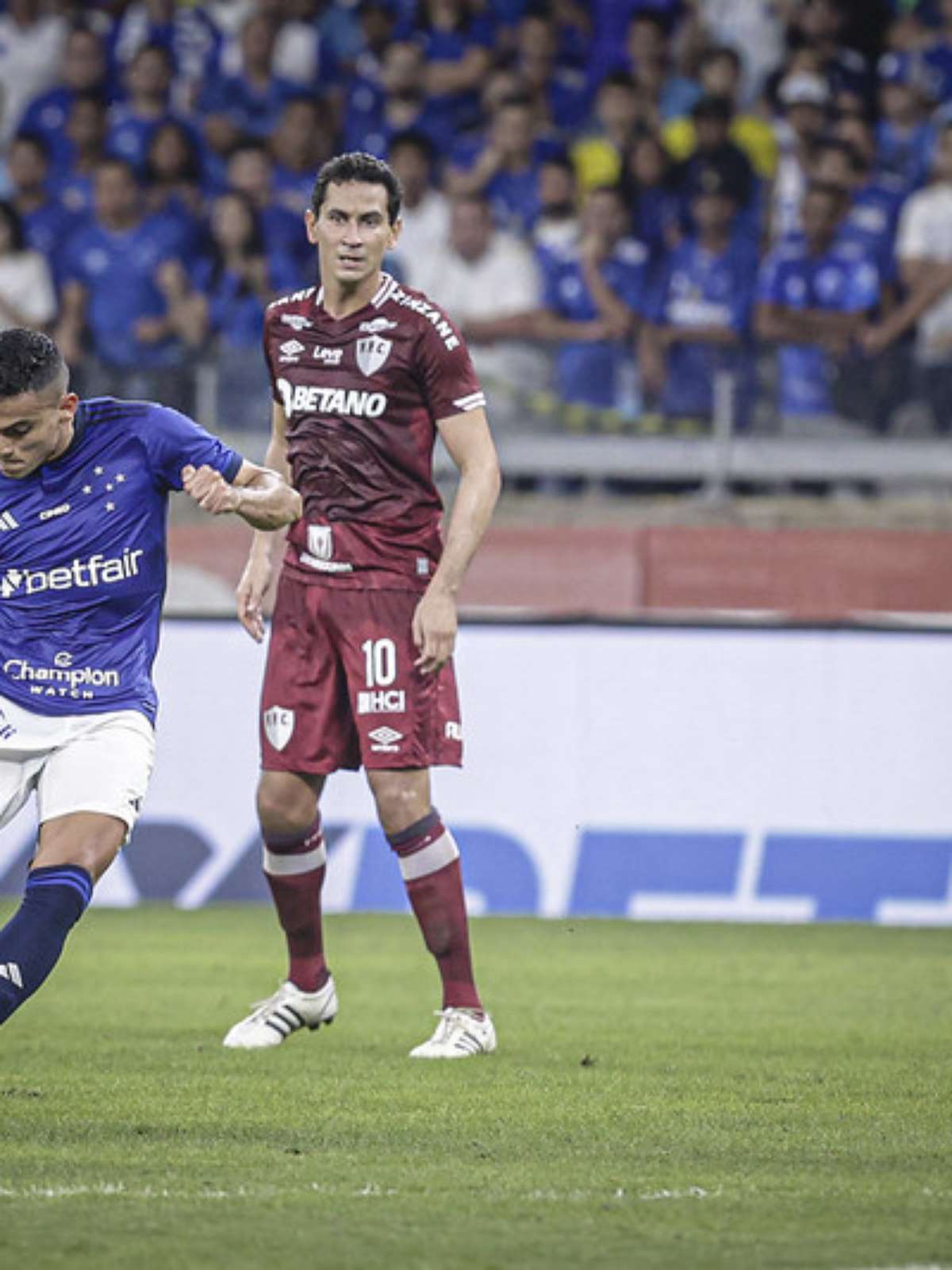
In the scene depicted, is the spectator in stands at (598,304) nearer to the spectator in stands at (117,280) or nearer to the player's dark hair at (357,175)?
the spectator in stands at (117,280)

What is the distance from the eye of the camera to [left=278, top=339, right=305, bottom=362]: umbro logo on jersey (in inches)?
292

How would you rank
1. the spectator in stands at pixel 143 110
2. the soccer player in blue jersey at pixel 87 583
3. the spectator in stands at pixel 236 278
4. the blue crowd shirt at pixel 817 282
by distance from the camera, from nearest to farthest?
the soccer player in blue jersey at pixel 87 583
the blue crowd shirt at pixel 817 282
the spectator in stands at pixel 236 278
the spectator in stands at pixel 143 110

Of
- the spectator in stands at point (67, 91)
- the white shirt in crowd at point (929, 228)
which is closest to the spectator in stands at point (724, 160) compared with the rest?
the white shirt in crowd at point (929, 228)

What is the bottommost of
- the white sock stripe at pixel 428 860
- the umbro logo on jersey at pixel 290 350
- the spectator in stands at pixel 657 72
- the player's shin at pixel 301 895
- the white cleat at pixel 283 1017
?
the white cleat at pixel 283 1017

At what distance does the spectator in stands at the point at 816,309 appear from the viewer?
510 inches

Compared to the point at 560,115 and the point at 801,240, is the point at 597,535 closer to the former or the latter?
the point at 801,240

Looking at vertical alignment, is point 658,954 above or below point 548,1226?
below

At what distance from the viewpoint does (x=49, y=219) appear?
49.9 ft

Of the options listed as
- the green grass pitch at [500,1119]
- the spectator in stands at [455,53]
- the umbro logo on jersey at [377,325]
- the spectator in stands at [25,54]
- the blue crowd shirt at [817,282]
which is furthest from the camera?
the spectator in stands at [25,54]

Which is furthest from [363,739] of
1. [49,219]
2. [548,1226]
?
[49,219]

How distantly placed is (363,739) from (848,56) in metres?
9.95

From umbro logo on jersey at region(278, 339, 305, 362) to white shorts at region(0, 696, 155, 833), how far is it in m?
1.57

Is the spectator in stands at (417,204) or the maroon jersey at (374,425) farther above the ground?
the maroon jersey at (374,425)

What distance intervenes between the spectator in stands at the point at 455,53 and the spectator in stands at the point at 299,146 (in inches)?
31.6
